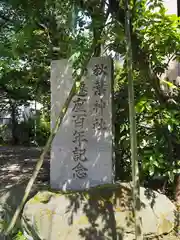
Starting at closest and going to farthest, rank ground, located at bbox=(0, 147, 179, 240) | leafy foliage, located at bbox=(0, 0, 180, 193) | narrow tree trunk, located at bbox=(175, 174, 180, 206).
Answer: leafy foliage, located at bbox=(0, 0, 180, 193)
narrow tree trunk, located at bbox=(175, 174, 180, 206)
ground, located at bbox=(0, 147, 179, 240)

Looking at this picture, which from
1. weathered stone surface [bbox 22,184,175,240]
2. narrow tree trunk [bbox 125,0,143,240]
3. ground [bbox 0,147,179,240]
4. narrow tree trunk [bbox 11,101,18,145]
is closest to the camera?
narrow tree trunk [bbox 125,0,143,240]

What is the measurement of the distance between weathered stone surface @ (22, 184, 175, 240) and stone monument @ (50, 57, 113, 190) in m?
0.40

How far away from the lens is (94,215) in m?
3.62

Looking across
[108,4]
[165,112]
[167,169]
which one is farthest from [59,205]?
[108,4]

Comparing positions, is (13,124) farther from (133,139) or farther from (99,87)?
(133,139)

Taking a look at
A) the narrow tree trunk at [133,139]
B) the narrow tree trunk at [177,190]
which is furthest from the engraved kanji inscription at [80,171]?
the narrow tree trunk at [133,139]

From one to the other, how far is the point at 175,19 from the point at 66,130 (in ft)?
6.23

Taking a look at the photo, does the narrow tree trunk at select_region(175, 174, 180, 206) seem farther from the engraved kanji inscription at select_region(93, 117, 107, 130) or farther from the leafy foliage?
the engraved kanji inscription at select_region(93, 117, 107, 130)

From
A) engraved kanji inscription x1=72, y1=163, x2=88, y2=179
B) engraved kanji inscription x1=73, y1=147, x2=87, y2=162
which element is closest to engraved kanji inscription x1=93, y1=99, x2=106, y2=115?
engraved kanji inscription x1=73, y1=147, x2=87, y2=162

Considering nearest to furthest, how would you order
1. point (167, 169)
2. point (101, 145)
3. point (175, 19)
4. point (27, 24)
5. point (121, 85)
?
point (27, 24), point (175, 19), point (167, 169), point (101, 145), point (121, 85)

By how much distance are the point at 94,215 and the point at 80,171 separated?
2.50 feet

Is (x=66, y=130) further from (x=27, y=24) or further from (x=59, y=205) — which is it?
(x=27, y=24)

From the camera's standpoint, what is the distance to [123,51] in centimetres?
381

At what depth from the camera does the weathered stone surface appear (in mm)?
3576
